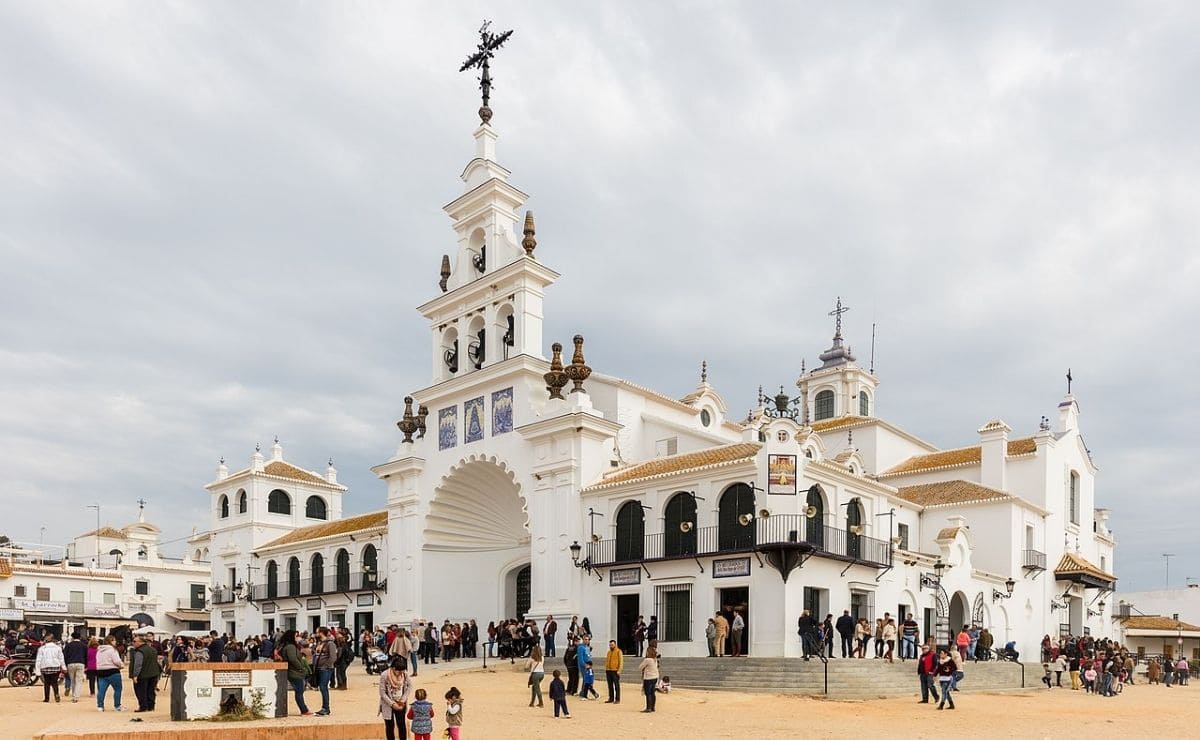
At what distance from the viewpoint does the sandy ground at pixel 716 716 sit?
17.5m

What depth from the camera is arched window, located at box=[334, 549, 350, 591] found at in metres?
43.8

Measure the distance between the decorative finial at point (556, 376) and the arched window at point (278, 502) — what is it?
85.4 feet

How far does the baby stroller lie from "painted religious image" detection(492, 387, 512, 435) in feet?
27.4

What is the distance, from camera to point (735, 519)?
1177 inches

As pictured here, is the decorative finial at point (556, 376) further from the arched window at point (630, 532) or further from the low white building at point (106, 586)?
the low white building at point (106, 586)

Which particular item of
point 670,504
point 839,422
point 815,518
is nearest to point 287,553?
point 670,504

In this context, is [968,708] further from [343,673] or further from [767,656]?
[343,673]

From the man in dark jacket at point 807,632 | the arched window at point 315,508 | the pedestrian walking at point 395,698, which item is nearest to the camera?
the pedestrian walking at point 395,698

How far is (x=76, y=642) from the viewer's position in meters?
23.2

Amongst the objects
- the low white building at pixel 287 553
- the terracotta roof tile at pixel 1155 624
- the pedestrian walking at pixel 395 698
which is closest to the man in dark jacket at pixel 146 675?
the pedestrian walking at pixel 395 698

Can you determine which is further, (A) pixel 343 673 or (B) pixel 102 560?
(B) pixel 102 560

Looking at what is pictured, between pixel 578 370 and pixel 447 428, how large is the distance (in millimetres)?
6800

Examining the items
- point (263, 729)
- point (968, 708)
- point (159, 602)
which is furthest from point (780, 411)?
point (159, 602)

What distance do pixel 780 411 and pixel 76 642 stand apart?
57.9 ft
